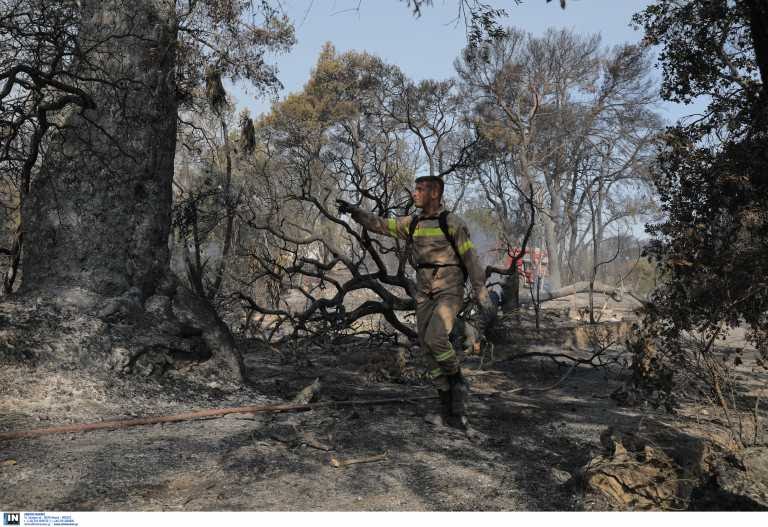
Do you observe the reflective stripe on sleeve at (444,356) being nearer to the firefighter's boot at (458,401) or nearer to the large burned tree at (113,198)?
the firefighter's boot at (458,401)

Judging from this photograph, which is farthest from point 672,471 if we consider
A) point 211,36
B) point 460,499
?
point 211,36

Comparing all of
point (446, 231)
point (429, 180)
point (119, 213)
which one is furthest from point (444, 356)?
point (119, 213)

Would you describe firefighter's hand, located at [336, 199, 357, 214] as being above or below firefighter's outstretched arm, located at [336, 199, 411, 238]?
above

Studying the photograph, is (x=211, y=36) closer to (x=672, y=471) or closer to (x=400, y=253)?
(x=400, y=253)

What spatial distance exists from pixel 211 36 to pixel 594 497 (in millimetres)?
8647

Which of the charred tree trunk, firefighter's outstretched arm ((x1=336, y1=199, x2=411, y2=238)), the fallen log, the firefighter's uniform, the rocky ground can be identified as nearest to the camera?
the rocky ground

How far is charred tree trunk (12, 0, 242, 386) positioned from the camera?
20.7 feet

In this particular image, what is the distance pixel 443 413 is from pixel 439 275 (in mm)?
1138
